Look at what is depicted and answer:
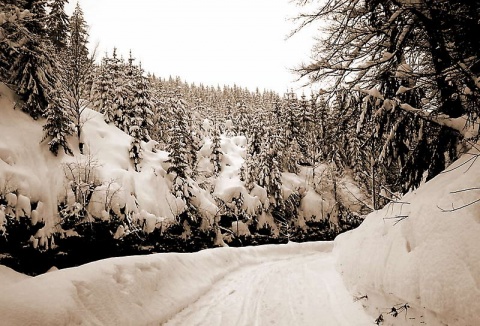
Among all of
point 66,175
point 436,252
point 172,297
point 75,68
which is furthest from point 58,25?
point 436,252

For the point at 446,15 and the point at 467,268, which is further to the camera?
the point at 446,15

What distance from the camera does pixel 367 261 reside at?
586 cm

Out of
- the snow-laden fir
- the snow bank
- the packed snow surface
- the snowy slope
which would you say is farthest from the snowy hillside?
the snow bank

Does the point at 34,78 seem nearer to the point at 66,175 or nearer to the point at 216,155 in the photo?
the point at 66,175

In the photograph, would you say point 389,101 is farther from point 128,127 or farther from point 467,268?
point 128,127

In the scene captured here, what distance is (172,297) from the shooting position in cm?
637

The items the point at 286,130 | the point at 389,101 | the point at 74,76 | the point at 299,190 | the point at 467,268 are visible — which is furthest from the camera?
the point at 286,130

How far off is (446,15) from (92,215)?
16.8 m

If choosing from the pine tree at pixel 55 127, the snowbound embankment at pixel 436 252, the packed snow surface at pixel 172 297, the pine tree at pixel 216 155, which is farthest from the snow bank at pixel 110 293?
the pine tree at pixel 216 155

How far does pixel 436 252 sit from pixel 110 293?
5.42 m

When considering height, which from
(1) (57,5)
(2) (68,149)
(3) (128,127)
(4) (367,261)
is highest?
(1) (57,5)

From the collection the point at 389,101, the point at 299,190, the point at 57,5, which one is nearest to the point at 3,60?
the point at 57,5

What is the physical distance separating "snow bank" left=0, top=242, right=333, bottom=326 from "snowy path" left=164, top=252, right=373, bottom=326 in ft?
1.56

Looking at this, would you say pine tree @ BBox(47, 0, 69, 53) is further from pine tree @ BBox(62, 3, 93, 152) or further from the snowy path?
the snowy path
